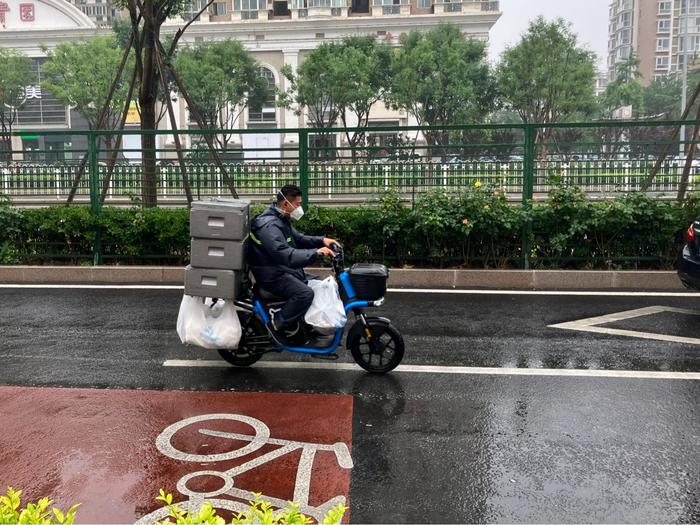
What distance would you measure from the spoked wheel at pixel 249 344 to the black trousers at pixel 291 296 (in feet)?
0.98

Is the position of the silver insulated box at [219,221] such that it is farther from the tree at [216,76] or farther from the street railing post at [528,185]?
the tree at [216,76]

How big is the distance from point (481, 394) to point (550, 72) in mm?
42351

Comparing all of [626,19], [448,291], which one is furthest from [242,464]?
[626,19]

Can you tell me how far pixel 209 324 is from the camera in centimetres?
588

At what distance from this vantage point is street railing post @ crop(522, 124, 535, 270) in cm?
1034

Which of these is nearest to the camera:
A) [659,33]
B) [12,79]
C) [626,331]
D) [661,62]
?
[626,331]

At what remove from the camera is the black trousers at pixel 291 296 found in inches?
228

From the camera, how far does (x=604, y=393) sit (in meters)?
5.54

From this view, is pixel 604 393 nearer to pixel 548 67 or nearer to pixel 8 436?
pixel 8 436

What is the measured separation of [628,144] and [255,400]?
24.8ft

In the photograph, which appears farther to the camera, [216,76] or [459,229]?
[216,76]

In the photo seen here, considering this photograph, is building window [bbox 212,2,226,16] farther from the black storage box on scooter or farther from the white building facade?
the black storage box on scooter

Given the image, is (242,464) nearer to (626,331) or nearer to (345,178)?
(626,331)

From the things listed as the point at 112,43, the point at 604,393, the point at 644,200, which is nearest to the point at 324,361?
the point at 604,393
